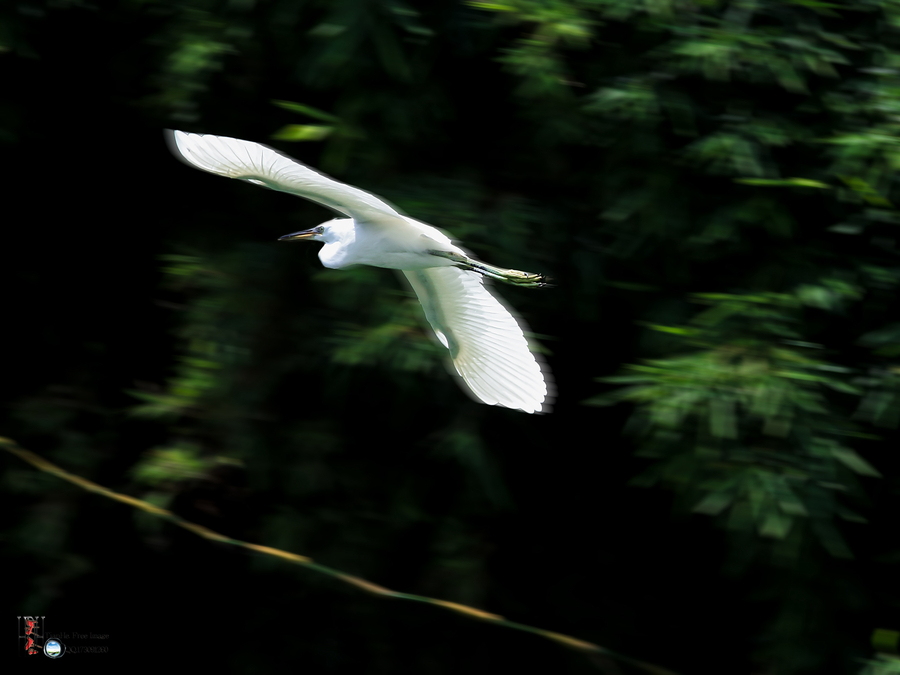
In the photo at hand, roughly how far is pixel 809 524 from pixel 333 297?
4.39ft

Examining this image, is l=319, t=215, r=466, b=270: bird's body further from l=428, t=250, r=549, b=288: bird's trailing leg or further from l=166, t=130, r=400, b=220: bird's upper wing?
l=166, t=130, r=400, b=220: bird's upper wing

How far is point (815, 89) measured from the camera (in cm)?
230

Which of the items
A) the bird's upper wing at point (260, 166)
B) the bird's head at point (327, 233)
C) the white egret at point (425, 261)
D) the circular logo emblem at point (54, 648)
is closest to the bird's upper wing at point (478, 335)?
the white egret at point (425, 261)

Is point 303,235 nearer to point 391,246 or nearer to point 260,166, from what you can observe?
point 391,246

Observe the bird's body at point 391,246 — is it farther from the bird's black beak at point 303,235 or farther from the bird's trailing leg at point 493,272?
the bird's black beak at point 303,235

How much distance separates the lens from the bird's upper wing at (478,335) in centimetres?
218

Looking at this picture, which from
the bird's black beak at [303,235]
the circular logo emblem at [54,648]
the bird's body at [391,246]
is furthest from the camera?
the circular logo emblem at [54,648]

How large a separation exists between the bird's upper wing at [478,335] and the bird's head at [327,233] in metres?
0.21

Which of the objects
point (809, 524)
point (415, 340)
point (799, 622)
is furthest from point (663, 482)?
point (415, 340)

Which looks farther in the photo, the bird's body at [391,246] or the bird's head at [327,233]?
the bird's head at [327,233]

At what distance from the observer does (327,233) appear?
218cm

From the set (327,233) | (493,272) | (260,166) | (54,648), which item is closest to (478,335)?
A: (493,272)

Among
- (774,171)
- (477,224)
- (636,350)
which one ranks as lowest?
(636,350)

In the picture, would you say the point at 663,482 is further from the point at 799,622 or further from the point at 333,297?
the point at 333,297
